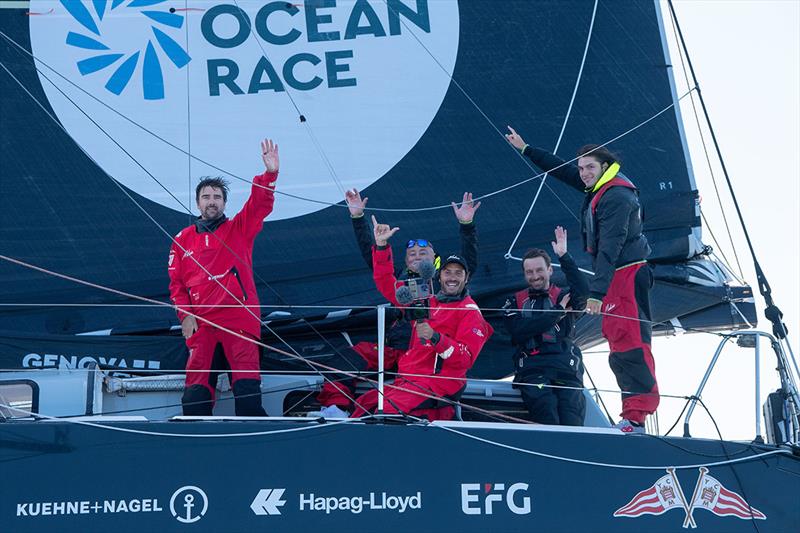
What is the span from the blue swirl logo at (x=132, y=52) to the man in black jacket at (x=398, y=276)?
1.13 m

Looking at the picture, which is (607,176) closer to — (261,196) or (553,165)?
(553,165)

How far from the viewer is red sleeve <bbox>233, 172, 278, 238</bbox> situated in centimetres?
539

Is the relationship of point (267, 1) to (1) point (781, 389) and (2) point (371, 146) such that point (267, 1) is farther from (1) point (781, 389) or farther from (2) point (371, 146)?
(1) point (781, 389)

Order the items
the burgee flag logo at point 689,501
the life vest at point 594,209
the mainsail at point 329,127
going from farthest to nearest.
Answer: the mainsail at point 329,127
the life vest at point 594,209
the burgee flag logo at point 689,501

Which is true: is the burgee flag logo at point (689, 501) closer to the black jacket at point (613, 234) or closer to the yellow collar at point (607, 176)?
the black jacket at point (613, 234)

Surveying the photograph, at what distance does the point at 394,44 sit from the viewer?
641cm

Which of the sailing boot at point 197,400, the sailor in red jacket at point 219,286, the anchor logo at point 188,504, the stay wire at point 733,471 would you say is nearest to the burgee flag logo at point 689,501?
the stay wire at point 733,471

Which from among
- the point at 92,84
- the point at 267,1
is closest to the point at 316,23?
the point at 267,1

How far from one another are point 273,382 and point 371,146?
4.36 feet

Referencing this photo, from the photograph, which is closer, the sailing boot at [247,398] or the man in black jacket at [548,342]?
the sailing boot at [247,398]

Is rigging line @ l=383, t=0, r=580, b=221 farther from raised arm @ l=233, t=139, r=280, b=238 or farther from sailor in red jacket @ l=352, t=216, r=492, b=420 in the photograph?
raised arm @ l=233, t=139, r=280, b=238

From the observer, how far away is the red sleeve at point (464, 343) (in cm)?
488

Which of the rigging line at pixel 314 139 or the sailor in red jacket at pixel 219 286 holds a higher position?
the rigging line at pixel 314 139

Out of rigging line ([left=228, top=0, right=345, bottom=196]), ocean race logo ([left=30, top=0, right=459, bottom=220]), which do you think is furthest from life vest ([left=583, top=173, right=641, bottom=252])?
rigging line ([left=228, top=0, right=345, bottom=196])
